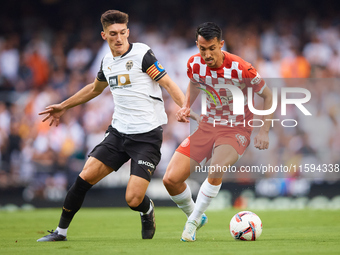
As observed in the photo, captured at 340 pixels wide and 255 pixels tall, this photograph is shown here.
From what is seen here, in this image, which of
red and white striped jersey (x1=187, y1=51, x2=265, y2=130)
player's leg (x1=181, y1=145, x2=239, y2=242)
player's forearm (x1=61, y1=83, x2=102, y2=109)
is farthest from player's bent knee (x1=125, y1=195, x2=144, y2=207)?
player's forearm (x1=61, y1=83, x2=102, y2=109)

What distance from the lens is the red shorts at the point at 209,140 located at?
20.3 feet

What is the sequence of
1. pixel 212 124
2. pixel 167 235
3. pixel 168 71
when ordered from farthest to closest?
A: pixel 168 71
pixel 167 235
pixel 212 124

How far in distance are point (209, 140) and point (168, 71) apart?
8.31 metres

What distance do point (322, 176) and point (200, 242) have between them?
7.05 meters

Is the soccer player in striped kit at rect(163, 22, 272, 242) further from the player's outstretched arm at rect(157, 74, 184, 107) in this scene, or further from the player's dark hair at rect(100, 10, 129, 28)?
the player's dark hair at rect(100, 10, 129, 28)

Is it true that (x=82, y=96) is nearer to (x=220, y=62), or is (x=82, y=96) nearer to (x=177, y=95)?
(x=177, y=95)

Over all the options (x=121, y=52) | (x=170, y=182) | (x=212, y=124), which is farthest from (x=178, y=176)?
(x=121, y=52)

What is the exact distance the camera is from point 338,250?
15.7 ft

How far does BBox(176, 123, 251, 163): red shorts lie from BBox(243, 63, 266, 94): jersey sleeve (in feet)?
1.86

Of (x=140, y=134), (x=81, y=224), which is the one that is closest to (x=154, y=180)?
(x=81, y=224)

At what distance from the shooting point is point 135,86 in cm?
624

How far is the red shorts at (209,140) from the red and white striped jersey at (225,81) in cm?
12

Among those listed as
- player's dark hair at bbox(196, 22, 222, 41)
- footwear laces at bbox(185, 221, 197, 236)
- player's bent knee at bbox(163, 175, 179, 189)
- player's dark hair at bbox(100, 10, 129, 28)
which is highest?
player's dark hair at bbox(100, 10, 129, 28)

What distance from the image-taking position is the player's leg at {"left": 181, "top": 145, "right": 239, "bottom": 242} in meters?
5.85
